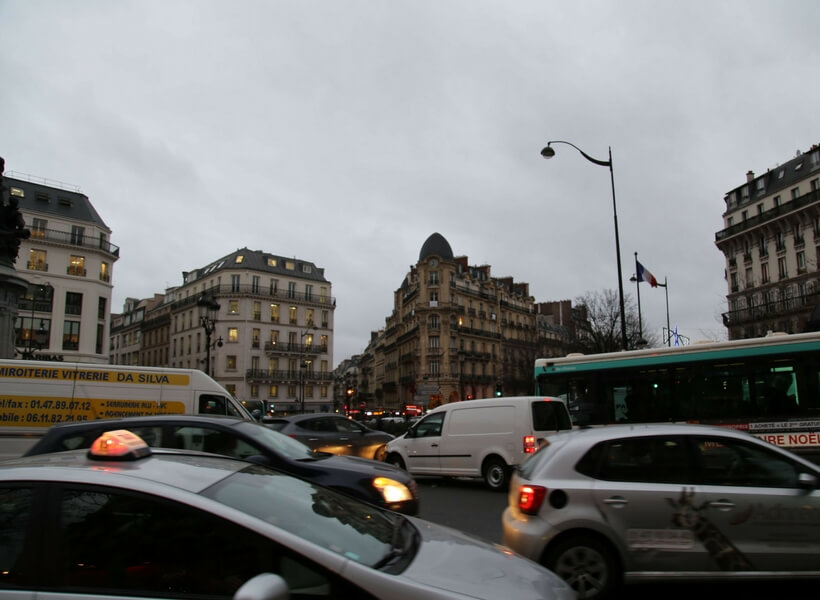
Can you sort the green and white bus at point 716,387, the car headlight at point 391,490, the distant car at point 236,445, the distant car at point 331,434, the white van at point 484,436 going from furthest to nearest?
the distant car at point 331,434, the green and white bus at point 716,387, the white van at point 484,436, the car headlight at point 391,490, the distant car at point 236,445

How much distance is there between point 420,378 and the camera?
71938mm

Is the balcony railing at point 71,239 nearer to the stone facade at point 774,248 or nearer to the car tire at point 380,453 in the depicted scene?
the car tire at point 380,453

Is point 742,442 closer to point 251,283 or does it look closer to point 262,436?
point 262,436

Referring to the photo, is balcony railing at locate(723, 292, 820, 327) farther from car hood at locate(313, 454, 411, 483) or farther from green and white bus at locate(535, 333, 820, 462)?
car hood at locate(313, 454, 411, 483)

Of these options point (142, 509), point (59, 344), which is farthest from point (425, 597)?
point (59, 344)

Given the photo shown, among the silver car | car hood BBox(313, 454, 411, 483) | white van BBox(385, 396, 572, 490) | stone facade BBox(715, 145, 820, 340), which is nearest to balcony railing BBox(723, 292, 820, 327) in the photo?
stone facade BBox(715, 145, 820, 340)

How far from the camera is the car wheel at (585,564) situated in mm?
4828

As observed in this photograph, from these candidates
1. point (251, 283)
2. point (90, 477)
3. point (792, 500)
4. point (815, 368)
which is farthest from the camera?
point (251, 283)

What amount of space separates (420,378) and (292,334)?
17.2 metres

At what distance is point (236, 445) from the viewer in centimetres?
658

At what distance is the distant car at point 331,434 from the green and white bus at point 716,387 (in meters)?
5.67

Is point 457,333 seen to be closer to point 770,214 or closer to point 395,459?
point 770,214

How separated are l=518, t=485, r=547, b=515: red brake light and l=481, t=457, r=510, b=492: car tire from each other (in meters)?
6.94

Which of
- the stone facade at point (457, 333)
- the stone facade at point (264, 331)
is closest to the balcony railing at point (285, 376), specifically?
Result: the stone facade at point (264, 331)
